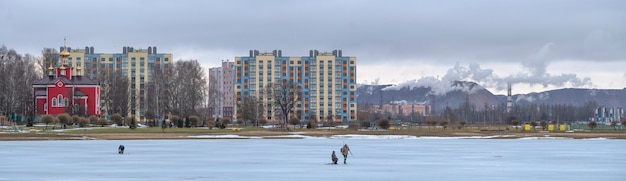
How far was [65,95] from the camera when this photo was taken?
120 meters

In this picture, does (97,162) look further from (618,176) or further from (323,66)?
(323,66)

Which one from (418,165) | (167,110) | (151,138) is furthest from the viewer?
(167,110)

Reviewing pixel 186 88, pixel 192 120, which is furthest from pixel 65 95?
pixel 192 120

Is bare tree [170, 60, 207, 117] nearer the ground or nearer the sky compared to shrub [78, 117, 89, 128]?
nearer the sky

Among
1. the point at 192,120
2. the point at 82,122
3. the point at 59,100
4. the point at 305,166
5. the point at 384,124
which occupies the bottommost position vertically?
the point at 305,166

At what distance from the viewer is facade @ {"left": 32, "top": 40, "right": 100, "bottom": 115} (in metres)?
119

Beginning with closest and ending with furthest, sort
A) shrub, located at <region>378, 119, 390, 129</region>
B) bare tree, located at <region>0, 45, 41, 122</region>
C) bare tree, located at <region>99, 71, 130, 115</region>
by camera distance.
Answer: shrub, located at <region>378, 119, 390, 129</region> → bare tree, located at <region>0, 45, 41, 122</region> → bare tree, located at <region>99, 71, 130, 115</region>

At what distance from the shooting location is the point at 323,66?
199 meters

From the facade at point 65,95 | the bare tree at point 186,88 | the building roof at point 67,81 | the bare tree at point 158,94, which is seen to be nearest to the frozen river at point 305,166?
the facade at point 65,95

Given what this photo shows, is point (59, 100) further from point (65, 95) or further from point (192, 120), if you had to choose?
point (192, 120)

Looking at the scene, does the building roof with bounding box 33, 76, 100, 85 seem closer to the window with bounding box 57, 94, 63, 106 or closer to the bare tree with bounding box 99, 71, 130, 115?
the window with bounding box 57, 94, 63, 106

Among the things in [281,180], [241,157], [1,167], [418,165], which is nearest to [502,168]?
[418,165]

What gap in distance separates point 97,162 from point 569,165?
19675mm

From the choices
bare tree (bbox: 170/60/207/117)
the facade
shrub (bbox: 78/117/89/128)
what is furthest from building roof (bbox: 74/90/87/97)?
shrub (bbox: 78/117/89/128)
